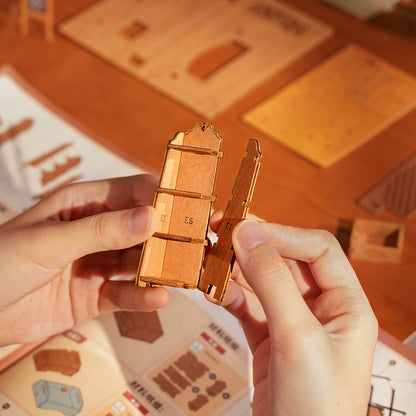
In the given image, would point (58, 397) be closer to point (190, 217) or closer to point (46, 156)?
point (190, 217)

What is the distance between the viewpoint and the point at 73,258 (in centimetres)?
79

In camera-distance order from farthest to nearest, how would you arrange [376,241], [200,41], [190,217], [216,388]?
[200,41], [376,241], [216,388], [190,217]

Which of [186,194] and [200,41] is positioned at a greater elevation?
[186,194]

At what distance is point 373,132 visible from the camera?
1.24 m

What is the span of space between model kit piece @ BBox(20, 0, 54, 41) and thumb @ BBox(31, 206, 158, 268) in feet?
2.62

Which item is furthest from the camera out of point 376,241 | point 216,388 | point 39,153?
point 39,153

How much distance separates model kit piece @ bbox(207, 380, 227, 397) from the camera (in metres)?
0.87

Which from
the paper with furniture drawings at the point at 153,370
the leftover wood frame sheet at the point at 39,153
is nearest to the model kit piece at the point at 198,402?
the paper with furniture drawings at the point at 153,370

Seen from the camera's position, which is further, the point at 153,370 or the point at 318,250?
the point at 153,370

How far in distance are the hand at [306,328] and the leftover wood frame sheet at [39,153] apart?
45 cm

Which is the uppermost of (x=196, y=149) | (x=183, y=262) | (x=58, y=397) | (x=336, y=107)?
(x=196, y=149)

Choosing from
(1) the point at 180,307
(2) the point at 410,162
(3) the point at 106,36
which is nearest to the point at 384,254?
(2) the point at 410,162

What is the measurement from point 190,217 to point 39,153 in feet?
1.86

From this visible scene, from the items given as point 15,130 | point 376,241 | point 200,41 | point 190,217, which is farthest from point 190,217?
point 200,41
